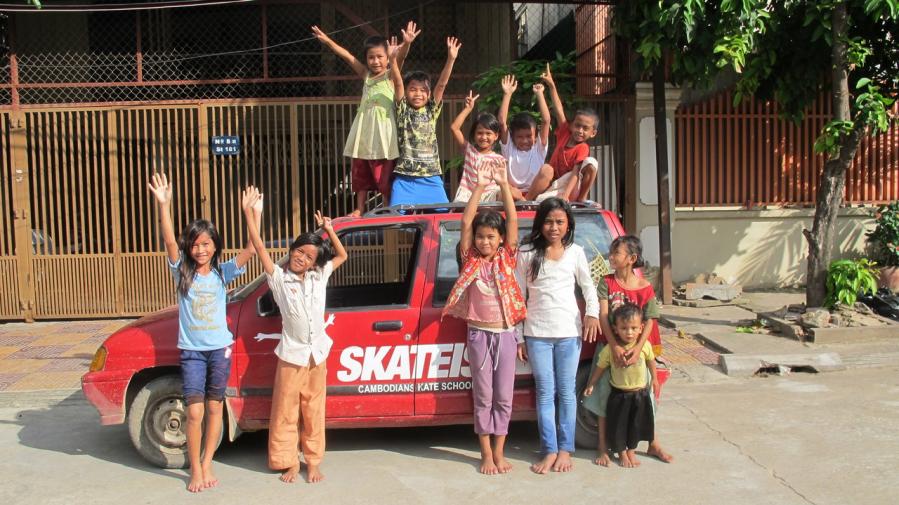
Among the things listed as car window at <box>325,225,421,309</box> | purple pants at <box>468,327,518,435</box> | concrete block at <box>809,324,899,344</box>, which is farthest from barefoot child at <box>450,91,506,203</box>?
concrete block at <box>809,324,899,344</box>

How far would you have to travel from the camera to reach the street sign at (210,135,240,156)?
10.1 metres

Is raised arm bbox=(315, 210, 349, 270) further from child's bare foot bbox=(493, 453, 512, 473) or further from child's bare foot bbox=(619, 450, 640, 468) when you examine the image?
child's bare foot bbox=(619, 450, 640, 468)

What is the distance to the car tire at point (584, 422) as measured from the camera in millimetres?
5102

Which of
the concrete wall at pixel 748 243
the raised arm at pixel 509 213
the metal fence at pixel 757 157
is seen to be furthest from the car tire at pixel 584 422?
the metal fence at pixel 757 157

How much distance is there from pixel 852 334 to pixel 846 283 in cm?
59

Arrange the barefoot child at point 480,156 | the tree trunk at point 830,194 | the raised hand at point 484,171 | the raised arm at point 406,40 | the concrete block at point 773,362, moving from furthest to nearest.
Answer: the tree trunk at point 830,194 → the concrete block at point 773,362 → the raised arm at point 406,40 → the barefoot child at point 480,156 → the raised hand at point 484,171

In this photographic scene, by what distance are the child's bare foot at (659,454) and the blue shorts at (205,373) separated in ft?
A: 8.75

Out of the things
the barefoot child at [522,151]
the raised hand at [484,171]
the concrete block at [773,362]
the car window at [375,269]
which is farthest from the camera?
the concrete block at [773,362]

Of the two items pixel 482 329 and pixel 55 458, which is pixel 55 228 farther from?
pixel 482 329

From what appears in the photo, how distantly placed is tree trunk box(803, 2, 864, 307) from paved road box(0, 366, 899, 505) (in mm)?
2266

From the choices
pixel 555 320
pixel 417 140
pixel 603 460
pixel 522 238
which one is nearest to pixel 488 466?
pixel 603 460

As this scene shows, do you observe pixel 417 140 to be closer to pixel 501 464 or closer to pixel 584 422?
pixel 584 422

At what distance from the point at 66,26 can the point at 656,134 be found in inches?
343

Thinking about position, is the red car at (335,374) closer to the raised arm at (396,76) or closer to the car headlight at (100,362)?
the car headlight at (100,362)
